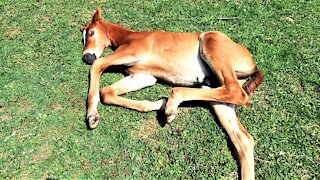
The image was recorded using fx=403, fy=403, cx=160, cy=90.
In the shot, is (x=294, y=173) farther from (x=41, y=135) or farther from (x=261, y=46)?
(x=41, y=135)

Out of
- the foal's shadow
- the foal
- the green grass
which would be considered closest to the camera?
the green grass

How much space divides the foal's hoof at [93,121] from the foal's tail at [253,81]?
1.91 meters

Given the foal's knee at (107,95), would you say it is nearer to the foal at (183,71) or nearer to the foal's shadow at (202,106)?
the foal at (183,71)

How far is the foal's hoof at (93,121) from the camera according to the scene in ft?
16.1

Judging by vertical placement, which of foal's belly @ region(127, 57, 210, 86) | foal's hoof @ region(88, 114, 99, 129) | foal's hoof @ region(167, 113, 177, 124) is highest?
foal's belly @ region(127, 57, 210, 86)

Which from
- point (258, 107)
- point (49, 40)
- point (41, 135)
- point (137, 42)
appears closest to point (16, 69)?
point (49, 40)

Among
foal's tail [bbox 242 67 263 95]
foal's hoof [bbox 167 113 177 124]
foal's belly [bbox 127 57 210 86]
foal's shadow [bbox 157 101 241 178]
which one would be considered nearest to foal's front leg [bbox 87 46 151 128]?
foal's belly [bbox 127 57 210 86]

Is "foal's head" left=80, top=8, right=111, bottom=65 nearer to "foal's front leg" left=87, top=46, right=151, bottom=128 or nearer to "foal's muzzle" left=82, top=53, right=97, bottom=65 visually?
"foal's muzzle" left=82, top=53, right=97, bottom=65

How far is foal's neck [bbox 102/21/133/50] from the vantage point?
19.5 ft

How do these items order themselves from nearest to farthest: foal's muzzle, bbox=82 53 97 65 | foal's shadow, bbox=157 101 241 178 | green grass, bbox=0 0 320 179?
green grass, bbox=0 0 320 179, foal's shadow, bbox=157 101 241 178, foal's muzzle, bbox=82 53 97 65

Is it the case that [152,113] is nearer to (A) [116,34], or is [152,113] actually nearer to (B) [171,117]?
(B) [171,117]

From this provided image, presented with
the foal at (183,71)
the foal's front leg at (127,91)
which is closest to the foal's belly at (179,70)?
the foal at (183,71)

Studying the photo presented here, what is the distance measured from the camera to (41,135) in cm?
487

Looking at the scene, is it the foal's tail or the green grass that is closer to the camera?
the green grass
